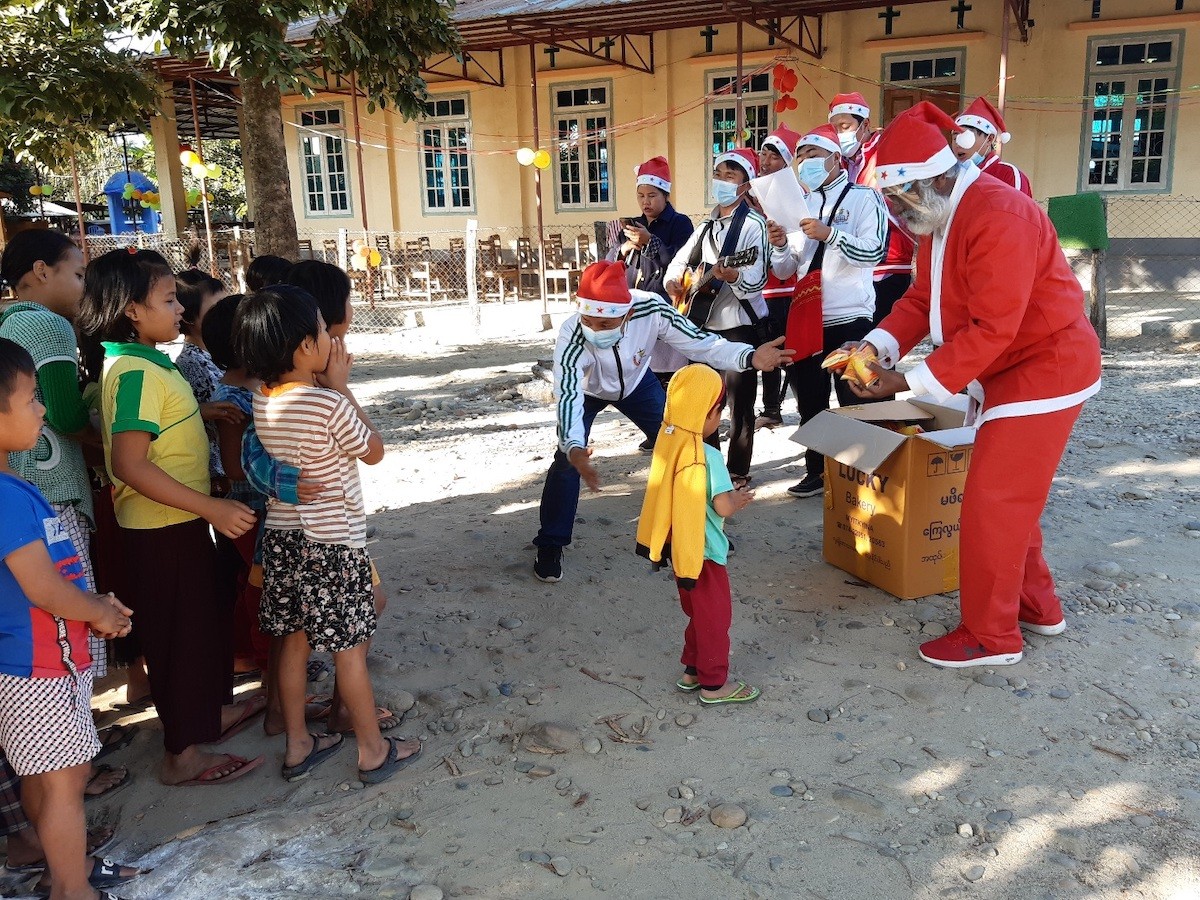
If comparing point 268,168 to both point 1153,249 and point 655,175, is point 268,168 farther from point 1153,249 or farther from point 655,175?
point 1153,249

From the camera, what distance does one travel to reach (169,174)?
57.6 feet

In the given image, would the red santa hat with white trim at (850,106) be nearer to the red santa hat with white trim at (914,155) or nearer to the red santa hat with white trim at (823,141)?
the red santa hat with white trim at (823,141)

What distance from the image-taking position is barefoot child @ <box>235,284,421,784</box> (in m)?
2.61

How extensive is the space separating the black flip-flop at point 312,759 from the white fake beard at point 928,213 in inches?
101

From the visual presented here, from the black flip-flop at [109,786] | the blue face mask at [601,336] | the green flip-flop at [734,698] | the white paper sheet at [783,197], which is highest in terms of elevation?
the white paper sheet at [783,197]

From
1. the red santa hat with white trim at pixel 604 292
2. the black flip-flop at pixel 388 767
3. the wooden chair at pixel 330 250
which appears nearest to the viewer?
the black flip-flop at pixel 388 767

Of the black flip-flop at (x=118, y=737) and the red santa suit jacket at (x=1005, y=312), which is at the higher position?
the red santa suit jacket at (x=1005, y=312)

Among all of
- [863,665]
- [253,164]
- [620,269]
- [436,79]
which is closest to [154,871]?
[863,665]

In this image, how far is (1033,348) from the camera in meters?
3.16

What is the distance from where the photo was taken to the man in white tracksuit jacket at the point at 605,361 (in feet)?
12.4

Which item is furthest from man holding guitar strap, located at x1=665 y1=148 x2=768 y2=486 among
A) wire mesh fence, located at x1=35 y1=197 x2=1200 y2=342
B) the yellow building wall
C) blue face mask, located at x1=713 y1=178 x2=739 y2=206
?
the yellow building wall

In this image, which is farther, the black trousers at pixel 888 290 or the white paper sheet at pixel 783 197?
the black trousers at pixel 888 290

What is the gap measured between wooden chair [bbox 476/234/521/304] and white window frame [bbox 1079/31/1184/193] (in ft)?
28.8

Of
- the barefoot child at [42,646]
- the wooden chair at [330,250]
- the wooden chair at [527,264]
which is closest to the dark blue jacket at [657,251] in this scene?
the barefoot child at [42,646]
